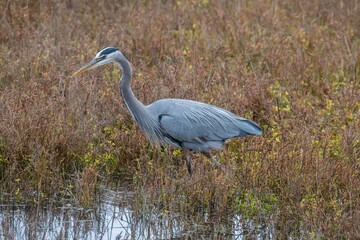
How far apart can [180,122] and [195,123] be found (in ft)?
0.43

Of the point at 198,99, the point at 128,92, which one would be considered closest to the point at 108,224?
the point at 128,92

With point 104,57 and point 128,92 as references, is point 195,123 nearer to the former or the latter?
point 128,92

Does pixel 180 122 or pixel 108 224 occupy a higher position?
pixel 180 122

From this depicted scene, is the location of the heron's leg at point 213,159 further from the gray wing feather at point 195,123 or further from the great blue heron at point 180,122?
the gray wing feather at point 195,123

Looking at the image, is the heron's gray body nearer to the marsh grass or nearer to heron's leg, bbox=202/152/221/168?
heron's leg, bbox=202/152/221/168

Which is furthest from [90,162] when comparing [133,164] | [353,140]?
[353,140]

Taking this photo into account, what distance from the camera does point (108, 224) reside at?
6156 mm

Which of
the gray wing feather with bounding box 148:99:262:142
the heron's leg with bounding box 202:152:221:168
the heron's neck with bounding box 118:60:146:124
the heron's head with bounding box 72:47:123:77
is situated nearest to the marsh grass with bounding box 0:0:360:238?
the heron's leg with bounding box 202:152:221:168

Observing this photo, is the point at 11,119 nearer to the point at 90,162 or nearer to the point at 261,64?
the point at 90,162

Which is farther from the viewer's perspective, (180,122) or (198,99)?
(198,99)

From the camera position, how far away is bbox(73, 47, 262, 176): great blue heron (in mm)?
7078

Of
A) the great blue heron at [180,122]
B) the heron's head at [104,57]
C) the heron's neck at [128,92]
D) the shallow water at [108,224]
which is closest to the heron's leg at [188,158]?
the great blue heron at [180,122]

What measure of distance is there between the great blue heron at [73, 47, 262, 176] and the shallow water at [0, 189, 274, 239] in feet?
2.93

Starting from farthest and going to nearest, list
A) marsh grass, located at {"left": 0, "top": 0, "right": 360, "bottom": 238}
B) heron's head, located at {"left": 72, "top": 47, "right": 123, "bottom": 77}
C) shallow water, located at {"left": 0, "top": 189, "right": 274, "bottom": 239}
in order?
heron's head, located at {"left": 72, "top": 47, "right": 123, "bottom": 77}, marsh grass, located at {"left": 0, "top": 0, "right": 360, "bottom": 238}, shallow water, located at {"left": 0, "top": 189, "right": 274, "bottom": 239}
